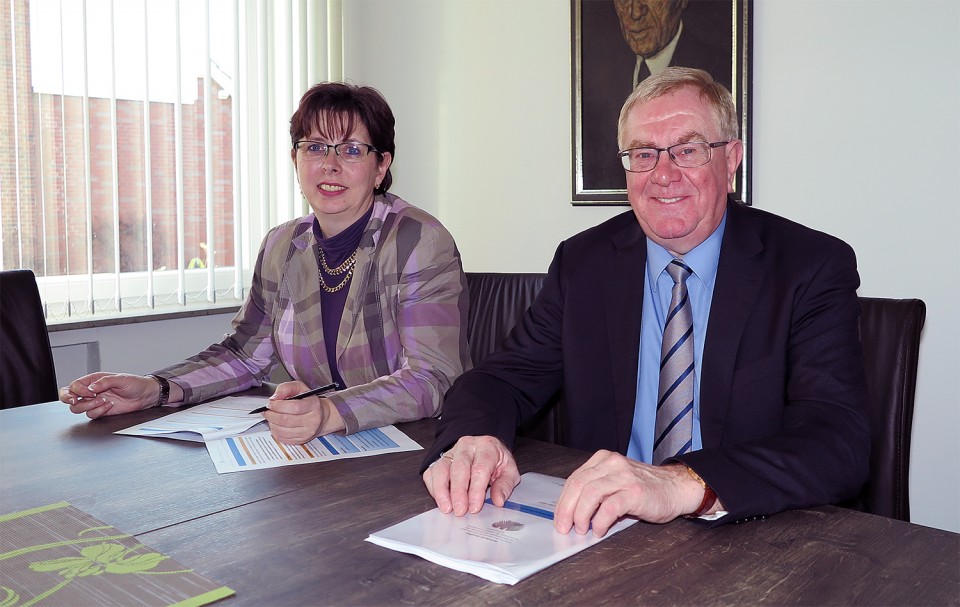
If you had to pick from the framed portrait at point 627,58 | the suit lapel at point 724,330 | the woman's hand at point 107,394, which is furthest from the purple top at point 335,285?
the framed portrait at point 627,58

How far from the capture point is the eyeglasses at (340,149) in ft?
7.48

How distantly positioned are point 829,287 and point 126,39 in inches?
112

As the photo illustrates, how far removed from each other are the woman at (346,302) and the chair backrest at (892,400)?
89cm

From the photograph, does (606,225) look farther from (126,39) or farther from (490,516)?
(126,39)

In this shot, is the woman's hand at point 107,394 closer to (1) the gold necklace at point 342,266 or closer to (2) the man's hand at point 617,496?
(1) the gold necklace at point 342,266

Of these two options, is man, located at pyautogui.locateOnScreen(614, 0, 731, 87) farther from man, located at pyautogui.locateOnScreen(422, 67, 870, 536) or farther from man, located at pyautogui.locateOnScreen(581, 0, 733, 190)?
man, located at pyautogui.locateOnScreen(422, 67, 870, 536)

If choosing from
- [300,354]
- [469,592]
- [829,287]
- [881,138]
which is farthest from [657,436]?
[881,138]

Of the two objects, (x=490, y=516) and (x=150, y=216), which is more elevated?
(x=150, y=216)

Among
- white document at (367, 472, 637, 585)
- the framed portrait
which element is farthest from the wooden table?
the framed portrait

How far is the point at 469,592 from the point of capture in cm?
93

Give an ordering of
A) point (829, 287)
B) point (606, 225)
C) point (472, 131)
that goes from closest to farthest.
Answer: point (829, 287) < point (606, 225) < point (472, 131)

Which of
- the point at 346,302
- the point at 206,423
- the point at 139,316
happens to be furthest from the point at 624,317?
the point at 139,316

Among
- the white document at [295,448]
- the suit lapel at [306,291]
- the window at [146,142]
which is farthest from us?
the window at [146,142]

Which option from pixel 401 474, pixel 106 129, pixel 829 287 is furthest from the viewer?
pixel 106 129
